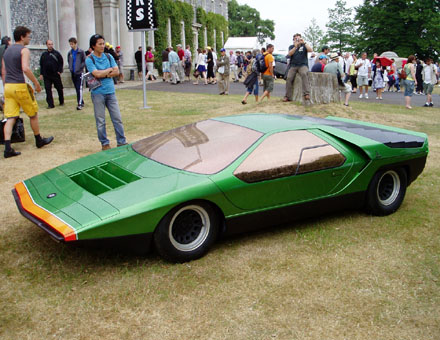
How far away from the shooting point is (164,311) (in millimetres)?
3186

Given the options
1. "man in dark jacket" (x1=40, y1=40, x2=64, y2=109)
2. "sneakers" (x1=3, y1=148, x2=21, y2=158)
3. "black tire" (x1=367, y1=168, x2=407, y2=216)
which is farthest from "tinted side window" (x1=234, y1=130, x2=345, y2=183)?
"man in dark jacket" (x1=40, y1=40, x2=64, y2=109)

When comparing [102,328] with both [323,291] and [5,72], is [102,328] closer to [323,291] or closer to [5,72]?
[323,291]

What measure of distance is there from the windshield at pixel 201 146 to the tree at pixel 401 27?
4586 centimetres

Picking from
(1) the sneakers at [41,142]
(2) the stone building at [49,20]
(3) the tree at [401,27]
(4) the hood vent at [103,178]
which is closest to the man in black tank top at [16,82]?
(1) the sneakers at [41,142]

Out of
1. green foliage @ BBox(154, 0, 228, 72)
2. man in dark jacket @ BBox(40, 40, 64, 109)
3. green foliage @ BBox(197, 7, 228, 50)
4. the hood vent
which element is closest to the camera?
the hood vent

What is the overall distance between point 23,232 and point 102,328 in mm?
1859

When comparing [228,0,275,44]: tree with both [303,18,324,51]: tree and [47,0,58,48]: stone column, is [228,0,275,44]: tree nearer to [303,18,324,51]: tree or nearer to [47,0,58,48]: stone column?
[303,18,324,51]: tree

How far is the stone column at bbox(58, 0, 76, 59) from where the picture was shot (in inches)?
744

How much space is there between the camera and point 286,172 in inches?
167

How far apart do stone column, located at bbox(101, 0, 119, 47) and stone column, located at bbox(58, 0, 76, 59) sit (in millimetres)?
→ 5673

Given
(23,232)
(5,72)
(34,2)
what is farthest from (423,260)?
(34,2)

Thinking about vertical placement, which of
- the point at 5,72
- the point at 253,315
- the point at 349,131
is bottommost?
the point at 253,315

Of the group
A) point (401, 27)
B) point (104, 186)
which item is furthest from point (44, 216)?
point (401, 27)

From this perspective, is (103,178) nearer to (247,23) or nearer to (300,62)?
(300,62)
